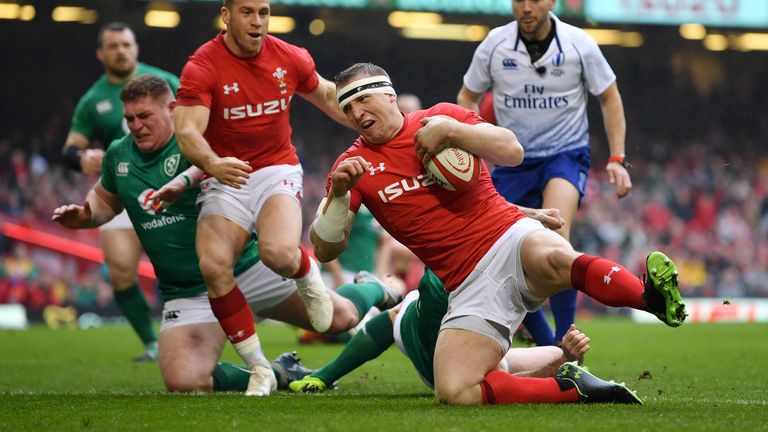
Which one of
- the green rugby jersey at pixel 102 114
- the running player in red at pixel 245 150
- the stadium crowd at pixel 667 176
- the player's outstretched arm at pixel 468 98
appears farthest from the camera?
the stadium crowd at pixel 667 176

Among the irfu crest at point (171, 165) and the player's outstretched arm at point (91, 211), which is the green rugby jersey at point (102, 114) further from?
the irfu crest at point (171, 165)

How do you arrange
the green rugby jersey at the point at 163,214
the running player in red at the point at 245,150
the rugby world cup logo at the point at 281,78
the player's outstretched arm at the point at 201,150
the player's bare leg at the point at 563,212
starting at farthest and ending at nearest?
the player's bare leg at the point at 563,212
the green rugby jersey at the point at 163,214
the rugby world cup logo at the point at 281,78
the running player in red at the point at 245,150
the player's outstretched arm at the point at 201,150

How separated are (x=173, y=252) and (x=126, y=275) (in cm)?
289

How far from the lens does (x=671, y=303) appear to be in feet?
14.1

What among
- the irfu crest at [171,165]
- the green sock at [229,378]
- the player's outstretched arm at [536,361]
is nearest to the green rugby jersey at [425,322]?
the player's outstretched arm at [536,361]

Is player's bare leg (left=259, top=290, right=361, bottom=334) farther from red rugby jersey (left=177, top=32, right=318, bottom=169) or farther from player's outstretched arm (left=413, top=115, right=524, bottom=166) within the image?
player's outstretched arm (left=413, top=115, right=524, bottom=166)

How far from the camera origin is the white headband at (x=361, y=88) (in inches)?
207

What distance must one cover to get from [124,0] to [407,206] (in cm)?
1381

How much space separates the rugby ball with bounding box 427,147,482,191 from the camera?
201 inches

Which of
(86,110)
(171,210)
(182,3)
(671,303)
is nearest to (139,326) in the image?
(86,110)

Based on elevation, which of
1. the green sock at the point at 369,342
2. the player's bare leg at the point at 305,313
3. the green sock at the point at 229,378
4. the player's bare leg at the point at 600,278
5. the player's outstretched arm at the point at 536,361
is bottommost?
the green sock at the point at 229,378

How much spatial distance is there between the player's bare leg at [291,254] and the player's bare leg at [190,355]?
0.65 metres

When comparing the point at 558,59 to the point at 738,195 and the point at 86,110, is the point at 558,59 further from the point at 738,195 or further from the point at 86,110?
the point at 738,195

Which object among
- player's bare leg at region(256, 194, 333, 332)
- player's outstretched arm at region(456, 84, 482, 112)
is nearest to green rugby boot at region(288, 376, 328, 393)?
player's bare leg at region(256, 194, 333, 332)
